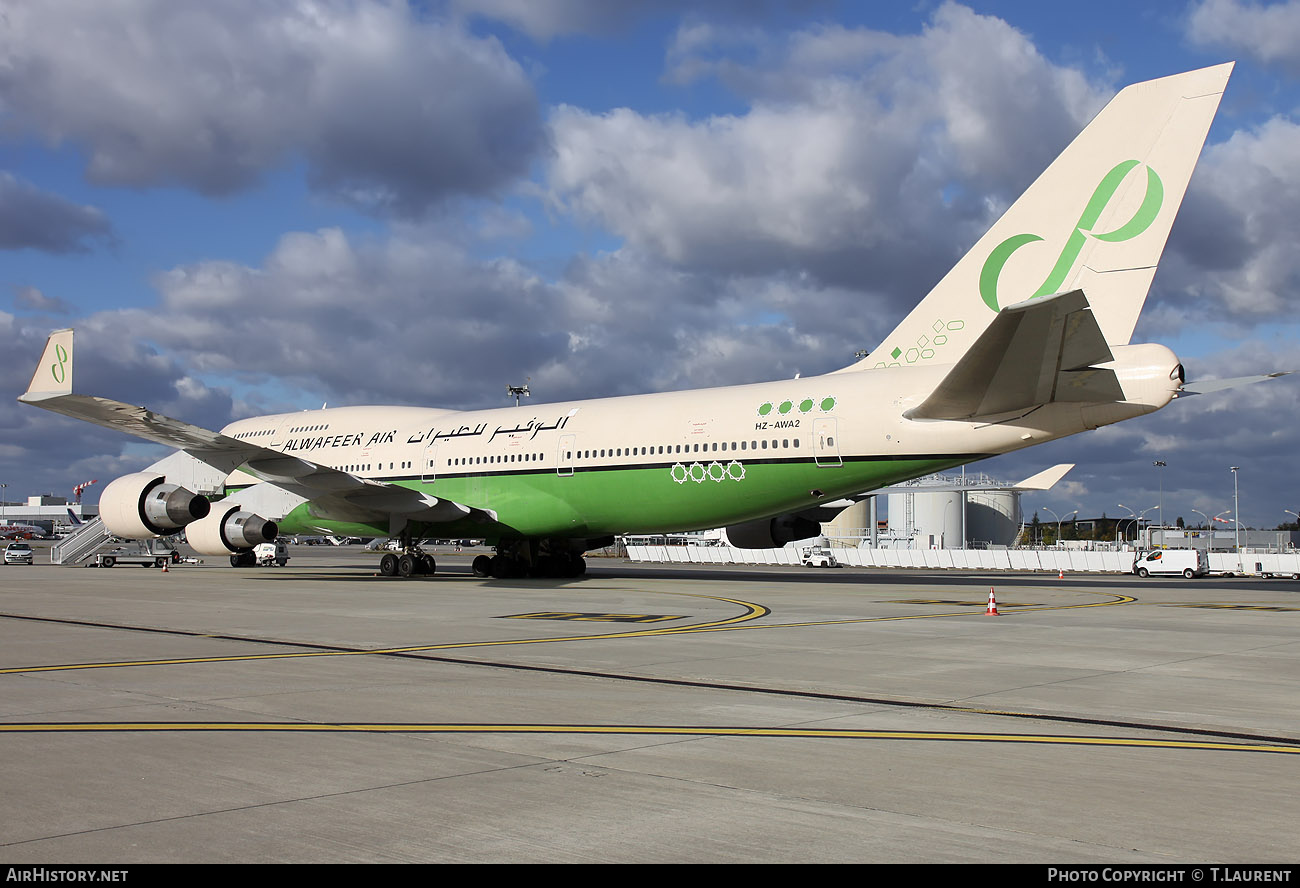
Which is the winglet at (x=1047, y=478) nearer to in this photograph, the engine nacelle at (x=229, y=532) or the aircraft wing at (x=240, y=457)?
the aircraft wing at (x=240, y=457)

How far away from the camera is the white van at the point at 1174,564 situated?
46.3 meters

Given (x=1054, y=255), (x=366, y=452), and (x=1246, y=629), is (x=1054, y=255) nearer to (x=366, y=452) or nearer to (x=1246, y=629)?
(x=1246, y=629)

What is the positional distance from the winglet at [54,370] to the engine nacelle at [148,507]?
236 inches

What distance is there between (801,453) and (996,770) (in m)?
17.3

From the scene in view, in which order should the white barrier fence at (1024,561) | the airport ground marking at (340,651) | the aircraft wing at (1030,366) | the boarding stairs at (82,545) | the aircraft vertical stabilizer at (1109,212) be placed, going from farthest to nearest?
1. the white barrier fence at (1024,561)
2. the boarding stairs at (82,545)
3. the aircraft vertical stabilizer at (1109,212)
4. the aircraft wing at (1030,366)
5. the airport ground marking at (340,651)

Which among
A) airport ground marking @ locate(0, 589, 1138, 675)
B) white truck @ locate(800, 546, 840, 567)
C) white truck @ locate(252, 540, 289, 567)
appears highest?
white truck @ locate(252, 540, 289, 567)

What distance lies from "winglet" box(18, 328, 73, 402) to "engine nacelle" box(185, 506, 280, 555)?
681 cm

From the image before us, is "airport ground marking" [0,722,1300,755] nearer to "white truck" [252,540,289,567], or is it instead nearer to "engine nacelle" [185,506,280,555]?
"engine nacelle" [185,506,280,555]

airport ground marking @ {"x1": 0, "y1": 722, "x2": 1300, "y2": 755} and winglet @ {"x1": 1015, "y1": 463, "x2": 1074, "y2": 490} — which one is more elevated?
winglet @ {"x1": 1015, "y1": 463, "x2": 1074, "y2": 490}

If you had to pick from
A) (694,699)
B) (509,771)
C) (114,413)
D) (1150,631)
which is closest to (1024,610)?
(1150,631)

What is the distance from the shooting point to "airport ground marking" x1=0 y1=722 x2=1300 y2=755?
702cm

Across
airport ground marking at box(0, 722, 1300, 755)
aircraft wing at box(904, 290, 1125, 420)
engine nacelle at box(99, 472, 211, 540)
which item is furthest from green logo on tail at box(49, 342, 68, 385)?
airport ground marking at box(0, 722, 1300, 755)

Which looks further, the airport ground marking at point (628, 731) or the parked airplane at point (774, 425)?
the parked airplane at point (774, 425)

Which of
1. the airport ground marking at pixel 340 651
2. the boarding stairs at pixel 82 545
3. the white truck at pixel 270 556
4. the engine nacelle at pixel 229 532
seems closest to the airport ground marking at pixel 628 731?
the airport ground marking at pixel 340 651
